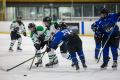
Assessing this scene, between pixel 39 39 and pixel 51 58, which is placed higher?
pixel 39 39

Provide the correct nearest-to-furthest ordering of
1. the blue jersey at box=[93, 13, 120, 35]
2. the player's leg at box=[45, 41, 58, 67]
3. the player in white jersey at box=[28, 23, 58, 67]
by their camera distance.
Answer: the blue jersey at box=[93, 13, 120, 35] < the player in white jersey at box=[28, 23, 58, 67] < the player's leg at box=[45, 41, 58, 67]

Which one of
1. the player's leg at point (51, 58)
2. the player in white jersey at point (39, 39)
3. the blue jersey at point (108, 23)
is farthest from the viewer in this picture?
the player's leg at point (51, 58)

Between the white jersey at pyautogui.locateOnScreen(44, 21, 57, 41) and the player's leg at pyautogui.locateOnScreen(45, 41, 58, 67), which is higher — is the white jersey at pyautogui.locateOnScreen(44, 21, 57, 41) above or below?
above

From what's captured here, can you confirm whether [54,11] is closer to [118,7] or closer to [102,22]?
[118,7]

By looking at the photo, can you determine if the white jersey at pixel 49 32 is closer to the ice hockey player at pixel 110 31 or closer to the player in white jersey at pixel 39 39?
the player in white jersey at pixel 39 39

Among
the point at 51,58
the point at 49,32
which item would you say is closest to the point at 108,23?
the point at 49,32

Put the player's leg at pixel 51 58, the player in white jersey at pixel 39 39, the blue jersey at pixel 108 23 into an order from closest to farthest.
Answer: the blue jersey at pixel 108 23 → the player in white jersey at pixel 39 39 → the player's leg at pixel 51 58

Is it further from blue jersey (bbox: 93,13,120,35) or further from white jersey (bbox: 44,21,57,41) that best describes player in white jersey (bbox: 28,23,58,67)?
blue jersey (bbox: 93,13,120,35)

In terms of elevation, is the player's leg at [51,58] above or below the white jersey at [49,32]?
below

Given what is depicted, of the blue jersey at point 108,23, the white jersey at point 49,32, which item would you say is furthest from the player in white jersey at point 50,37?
the blue jersey at point 108,23

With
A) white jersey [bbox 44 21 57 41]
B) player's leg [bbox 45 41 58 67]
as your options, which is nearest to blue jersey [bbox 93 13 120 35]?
white jersey [bbox 44 21 57 41]

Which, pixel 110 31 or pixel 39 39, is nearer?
pixel 110 31

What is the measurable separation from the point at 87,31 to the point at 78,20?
3.03 ft

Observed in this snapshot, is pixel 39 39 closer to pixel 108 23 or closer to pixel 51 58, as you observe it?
pixel 51 58
